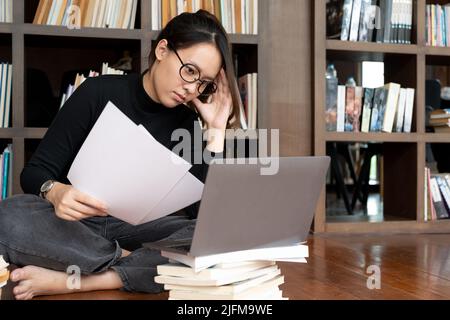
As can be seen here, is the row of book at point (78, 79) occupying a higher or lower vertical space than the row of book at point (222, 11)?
lower

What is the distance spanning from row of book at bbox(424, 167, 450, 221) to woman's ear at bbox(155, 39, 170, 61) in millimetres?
1652

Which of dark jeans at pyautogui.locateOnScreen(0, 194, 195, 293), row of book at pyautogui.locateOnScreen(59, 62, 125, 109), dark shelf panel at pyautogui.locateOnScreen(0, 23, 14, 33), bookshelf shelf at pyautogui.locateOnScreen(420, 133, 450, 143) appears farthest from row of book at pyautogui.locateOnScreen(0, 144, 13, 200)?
Answer: bookshelf shelf at pyautogui.locateOnScreen(420, 133, 450, 143)

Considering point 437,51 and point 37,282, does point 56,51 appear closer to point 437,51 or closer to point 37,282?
point 37,282

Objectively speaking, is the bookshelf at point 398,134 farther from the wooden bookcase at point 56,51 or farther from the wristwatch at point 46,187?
the wristwatch at point 46,187

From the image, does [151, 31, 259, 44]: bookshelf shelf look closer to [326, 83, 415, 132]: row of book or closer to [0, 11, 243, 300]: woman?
[326, 83, 415, 132]: row of book

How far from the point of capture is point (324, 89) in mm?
2506

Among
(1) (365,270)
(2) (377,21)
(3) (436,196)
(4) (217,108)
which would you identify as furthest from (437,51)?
(4) (217,108)

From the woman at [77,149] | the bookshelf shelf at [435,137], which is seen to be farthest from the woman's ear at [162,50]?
the bookshelf shelf at [435,137]

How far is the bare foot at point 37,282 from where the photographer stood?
1235 mm

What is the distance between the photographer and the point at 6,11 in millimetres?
2197

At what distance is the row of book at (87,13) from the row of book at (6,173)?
21.1 inches

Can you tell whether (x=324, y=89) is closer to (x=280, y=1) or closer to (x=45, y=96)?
(x=280, y=1)

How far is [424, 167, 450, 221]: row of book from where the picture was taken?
2.62 m
